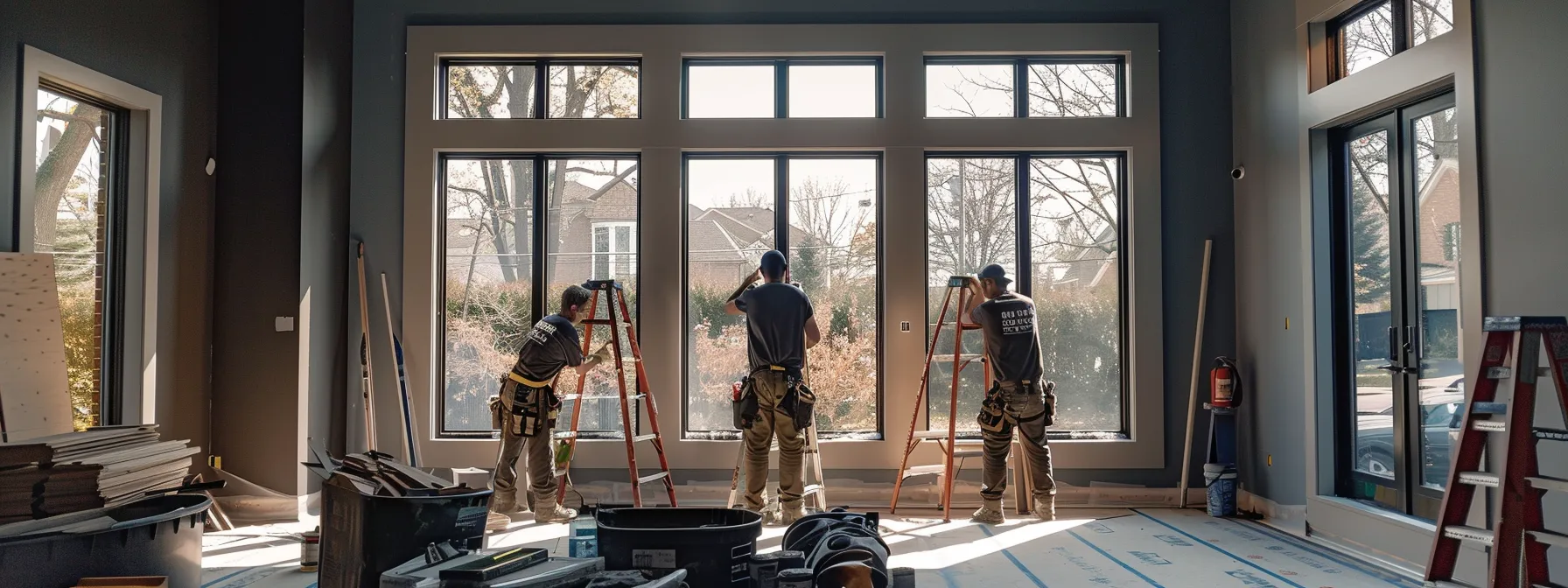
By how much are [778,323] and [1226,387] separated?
301 centimetres

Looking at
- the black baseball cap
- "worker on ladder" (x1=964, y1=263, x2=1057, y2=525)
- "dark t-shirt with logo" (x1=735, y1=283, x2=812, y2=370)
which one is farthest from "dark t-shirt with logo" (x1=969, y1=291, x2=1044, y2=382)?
"dark t-shirt with logo" (x1=735, y1=283, x2=812, y2=370)

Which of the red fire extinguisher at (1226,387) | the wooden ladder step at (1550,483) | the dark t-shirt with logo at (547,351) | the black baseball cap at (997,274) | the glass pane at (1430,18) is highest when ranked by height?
the glass pane at (1430,18)

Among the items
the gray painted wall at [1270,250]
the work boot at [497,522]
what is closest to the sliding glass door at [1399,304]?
the gray painted wall at [1270,250]

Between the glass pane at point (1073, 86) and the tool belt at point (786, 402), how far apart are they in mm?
2741

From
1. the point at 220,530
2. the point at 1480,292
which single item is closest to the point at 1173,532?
the point at 1480,292

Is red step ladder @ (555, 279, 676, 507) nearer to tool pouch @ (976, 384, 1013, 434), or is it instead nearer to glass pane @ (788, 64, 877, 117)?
→ glass pane @ (788, 64, 877, 117)

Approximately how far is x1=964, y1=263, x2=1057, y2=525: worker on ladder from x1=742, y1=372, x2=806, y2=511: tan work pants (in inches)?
46.9

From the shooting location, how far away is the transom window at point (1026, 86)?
7.10 m

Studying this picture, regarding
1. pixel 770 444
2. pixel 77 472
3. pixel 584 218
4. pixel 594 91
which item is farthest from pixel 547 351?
pixel 77 472

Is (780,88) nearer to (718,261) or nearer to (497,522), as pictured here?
(718,261)

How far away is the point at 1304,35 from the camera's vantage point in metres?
6.00

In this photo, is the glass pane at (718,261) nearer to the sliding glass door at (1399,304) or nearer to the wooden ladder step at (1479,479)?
the sliding glass door at (1399,304)

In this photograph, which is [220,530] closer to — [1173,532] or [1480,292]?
[1173,532]

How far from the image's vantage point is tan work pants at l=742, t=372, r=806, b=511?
605 cm
